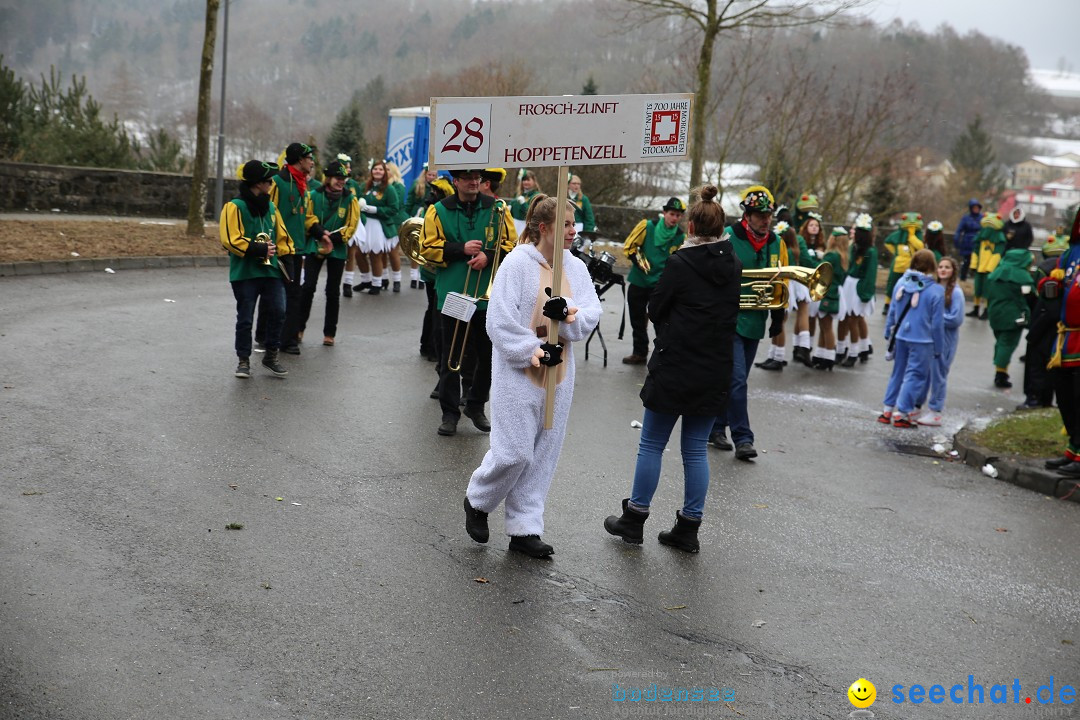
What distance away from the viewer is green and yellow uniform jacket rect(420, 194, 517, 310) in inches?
348

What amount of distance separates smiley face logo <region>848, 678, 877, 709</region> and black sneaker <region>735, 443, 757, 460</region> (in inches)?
158

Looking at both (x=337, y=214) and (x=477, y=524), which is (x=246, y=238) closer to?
(x=337, y=214)

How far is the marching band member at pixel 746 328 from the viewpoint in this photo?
8.76m

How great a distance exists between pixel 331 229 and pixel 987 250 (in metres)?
14.4

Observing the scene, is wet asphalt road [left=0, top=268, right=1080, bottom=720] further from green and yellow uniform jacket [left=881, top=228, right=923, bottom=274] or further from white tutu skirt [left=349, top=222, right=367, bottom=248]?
green and yellow uniform jacket [left=881, top=228, right=923, bottom=274]

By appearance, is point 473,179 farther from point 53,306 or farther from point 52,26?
point 52,26

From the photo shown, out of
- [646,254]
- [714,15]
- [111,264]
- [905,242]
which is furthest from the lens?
[714,15]

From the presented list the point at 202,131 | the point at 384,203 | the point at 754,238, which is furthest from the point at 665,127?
the point at 202,131

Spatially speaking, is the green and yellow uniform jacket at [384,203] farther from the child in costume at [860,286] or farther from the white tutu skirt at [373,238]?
the child in costume at [860,286]

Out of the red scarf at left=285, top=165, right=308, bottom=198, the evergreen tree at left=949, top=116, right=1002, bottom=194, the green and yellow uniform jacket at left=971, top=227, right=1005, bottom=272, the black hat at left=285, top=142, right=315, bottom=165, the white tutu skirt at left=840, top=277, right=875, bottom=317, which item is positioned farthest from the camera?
the evergreen tree at left=949, top=116, right=1002, bottom=194

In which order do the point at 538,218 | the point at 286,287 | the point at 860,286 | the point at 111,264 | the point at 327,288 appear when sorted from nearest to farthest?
1. the point at 538,218
2. the point at 286,287
3. the point at 327,288
4. the point at 860,286
5. the point at 111,264

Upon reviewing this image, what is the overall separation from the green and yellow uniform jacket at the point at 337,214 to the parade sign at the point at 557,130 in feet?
18.8

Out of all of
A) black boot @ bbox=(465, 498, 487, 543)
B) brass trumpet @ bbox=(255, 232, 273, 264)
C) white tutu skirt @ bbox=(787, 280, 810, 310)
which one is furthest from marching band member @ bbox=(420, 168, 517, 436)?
white tutu skirt @ bbox=(787, 280, 810, 310)

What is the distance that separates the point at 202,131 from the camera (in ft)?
65.4
